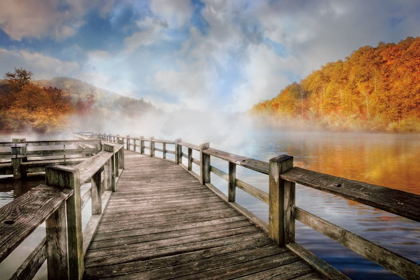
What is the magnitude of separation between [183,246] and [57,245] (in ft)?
4.97

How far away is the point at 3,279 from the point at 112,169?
2.91 m

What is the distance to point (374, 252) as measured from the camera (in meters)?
1.93

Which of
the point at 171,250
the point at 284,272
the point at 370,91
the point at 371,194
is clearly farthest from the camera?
the point at 370,91

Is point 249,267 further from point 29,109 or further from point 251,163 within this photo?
point 29,109

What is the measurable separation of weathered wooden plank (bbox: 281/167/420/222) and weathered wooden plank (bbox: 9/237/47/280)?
2.52m

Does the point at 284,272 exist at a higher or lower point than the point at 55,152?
lower

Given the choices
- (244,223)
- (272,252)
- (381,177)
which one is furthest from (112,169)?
(381,177)

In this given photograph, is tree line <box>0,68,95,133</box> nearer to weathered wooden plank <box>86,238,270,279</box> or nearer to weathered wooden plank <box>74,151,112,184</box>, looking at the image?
weathered wooden plank <box>74,151,112,184</box>

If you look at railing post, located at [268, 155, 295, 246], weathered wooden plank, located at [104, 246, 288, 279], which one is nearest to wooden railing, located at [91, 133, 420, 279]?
railing post, located at [268, 155, 295, 246]

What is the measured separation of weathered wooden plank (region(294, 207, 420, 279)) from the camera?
66.8 inches

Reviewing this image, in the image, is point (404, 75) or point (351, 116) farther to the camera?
point (351, 116)

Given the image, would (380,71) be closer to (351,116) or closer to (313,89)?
(351,116)

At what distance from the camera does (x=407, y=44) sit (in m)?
45.2

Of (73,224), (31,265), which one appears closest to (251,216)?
(73,224)
